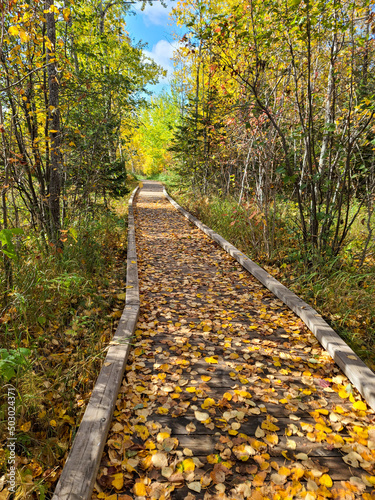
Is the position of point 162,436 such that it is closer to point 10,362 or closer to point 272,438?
point 272,438

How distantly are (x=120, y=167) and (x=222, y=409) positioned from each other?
7.93 m

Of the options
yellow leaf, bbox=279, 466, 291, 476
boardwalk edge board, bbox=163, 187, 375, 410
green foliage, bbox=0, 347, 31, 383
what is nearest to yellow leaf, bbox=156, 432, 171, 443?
yellow leaf, bbox=279, 466, 291, 476

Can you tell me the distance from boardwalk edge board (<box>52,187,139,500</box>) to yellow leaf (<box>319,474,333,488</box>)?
4.72 feet

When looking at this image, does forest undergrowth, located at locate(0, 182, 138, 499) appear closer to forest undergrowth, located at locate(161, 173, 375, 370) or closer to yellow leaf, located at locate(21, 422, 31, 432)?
yellow leaf, located at locate(21, 422, 31, 432)

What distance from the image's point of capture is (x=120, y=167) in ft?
29.3

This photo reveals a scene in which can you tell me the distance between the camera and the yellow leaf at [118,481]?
1807mm

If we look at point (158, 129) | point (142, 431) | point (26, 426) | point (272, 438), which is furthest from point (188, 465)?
point (158, 129)

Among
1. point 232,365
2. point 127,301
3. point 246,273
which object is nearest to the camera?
point 232,365

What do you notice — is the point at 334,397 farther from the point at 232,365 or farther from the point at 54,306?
the point at 54,306

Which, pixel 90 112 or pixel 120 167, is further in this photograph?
pixel 120 167

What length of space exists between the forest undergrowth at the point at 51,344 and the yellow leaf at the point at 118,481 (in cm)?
42

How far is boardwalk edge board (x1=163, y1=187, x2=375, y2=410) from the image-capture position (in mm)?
2554

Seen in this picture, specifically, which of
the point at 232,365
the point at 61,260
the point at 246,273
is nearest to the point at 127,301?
the point at 61,260

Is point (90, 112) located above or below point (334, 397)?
above
